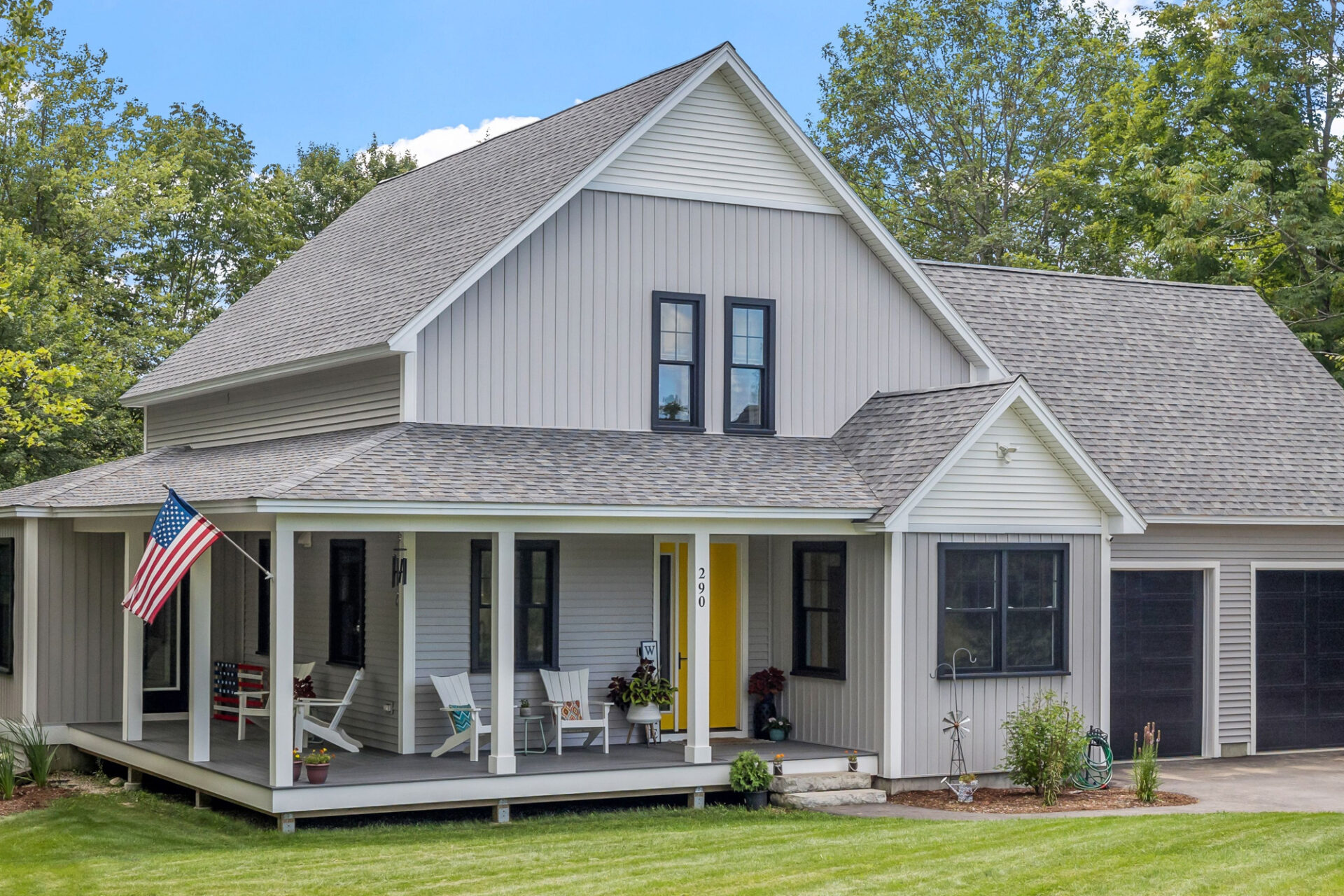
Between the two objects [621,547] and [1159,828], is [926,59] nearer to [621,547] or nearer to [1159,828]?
[621,547]

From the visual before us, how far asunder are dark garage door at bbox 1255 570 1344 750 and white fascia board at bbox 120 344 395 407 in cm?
1083

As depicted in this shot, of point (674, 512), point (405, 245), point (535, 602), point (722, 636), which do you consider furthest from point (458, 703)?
point (405, 245)

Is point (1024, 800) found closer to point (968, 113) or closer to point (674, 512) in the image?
point (674, 512)

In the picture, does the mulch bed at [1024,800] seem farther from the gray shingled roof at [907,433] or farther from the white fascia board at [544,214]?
the white fascia board at [544,214]

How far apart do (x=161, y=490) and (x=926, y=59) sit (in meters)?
31.8

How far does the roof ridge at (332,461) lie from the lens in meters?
13.3

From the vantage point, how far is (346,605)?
17.2m

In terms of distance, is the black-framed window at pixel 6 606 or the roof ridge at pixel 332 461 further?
the black-framed window at pixel 6 606

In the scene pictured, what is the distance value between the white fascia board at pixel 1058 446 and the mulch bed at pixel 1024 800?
2.61 m

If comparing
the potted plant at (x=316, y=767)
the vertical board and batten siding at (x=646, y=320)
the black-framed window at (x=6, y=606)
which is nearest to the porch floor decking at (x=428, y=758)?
the potted plant at (x=316, y=767)

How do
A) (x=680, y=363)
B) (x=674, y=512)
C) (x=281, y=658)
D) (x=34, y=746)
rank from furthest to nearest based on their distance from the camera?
(x=680, y=363)
(x=34, y=746)
(x=674, y=512)
(x=281, y=658)

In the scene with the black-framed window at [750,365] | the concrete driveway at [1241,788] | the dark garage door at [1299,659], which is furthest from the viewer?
the dark garage door at [1299,659]

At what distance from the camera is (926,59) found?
144 ft

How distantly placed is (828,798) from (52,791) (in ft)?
26.0
